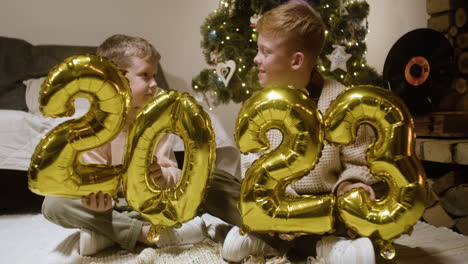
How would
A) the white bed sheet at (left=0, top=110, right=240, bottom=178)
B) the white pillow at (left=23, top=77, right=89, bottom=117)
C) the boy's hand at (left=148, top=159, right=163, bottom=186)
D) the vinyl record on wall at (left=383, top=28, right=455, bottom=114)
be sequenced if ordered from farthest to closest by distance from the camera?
the vinyl record on wall at (left=383, top=28, right=455, bottom=114), the white pillow at (left=23, top=77, right=89, bottom=117), the white bed sheet at (left=0, top=110, right=240, bottom=178), the boy's hand at (left=148, top=159, right=163, bottom=186)

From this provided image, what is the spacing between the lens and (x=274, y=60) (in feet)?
2.31

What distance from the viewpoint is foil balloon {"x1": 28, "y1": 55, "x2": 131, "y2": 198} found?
53 cm

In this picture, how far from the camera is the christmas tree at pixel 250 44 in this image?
1.45 meters

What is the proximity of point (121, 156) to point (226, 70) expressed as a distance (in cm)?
74

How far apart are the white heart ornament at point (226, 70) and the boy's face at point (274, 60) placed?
763 mm

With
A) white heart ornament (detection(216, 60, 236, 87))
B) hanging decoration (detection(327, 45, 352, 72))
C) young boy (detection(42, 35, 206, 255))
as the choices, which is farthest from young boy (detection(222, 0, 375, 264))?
white heart ornament (detection(216, 60, 236, 87))

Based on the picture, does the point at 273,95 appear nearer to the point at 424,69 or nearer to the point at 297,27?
the point at 297,27

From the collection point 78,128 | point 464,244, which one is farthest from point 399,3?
point 78,128

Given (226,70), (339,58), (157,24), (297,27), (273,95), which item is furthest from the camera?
(157,24)

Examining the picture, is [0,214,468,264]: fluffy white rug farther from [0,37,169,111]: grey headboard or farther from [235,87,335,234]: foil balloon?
[0,37,169,111]: grey headboard

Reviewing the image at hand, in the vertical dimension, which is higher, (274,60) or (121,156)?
(274,60)

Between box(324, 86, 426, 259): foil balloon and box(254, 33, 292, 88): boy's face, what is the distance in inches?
6.7

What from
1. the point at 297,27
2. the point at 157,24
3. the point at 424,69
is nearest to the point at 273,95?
the point at 297,27

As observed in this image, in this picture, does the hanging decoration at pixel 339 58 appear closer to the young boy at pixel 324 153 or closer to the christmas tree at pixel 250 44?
the christmas tree at pixel 250 44
